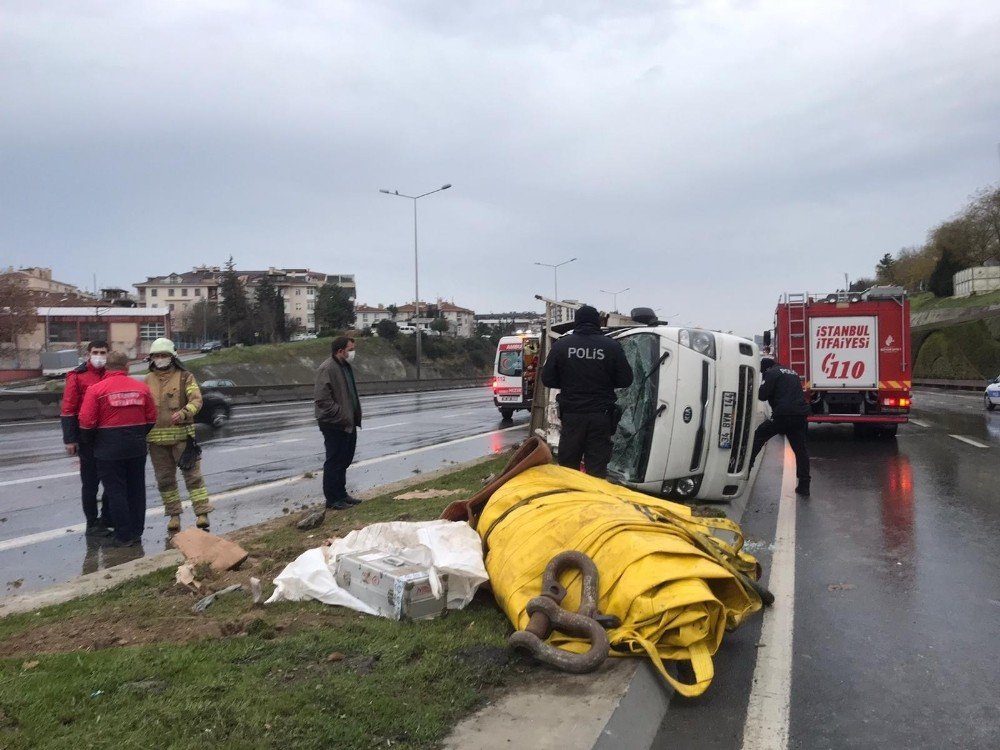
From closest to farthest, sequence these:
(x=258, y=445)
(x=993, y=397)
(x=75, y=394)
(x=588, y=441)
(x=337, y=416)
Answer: (x=588, y=441) < (x=75, y=394) < (x=337, y=416) < (x=258, y=445) < (x=993, y=397)

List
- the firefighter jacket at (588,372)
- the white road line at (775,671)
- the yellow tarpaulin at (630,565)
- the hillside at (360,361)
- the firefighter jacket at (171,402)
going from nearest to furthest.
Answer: the white road line at (775,671), the yellow tarpaulin at (630,565), the firefighter jacket at (588,372), the firefighter jacket at (171,402), the hillside at (360,361)

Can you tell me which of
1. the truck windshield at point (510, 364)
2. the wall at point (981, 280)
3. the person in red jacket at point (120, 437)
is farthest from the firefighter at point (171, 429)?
the wall at point (981, 280)

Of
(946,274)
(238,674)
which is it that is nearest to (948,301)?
(946,274)

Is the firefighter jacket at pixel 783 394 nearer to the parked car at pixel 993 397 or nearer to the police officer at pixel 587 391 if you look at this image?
the police officer at pixel 587 391

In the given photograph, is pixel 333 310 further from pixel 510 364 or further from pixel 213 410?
pixel 213 410

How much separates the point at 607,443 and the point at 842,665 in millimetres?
3374

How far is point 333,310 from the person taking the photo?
3435 inches

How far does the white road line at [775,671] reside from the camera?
351 cm

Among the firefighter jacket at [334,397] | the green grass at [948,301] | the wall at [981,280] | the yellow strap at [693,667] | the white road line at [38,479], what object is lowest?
the white road line at [38,479]

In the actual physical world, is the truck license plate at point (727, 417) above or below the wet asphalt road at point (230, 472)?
above

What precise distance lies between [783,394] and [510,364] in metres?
13.4

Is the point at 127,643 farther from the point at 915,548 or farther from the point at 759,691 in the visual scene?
the point at 915,548

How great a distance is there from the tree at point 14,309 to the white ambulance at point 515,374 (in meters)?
41.5

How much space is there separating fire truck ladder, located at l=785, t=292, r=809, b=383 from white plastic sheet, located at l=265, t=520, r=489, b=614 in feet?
41.2
